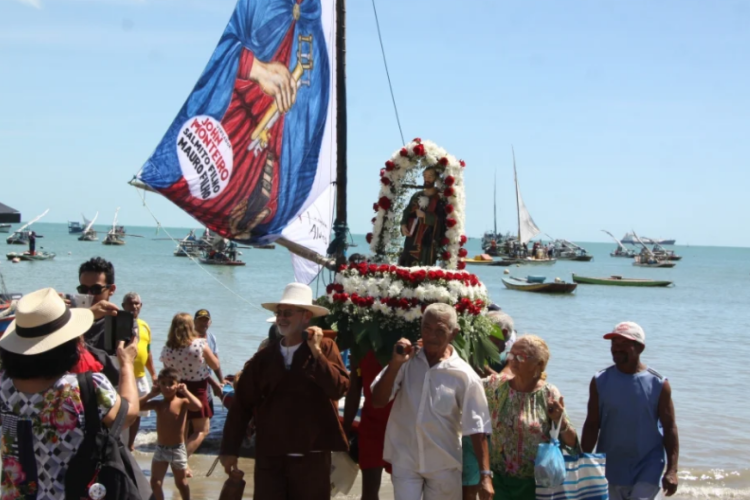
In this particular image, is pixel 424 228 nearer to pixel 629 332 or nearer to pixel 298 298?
pixel 298 298

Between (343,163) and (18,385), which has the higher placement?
(343,163)

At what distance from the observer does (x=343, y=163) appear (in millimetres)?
12289

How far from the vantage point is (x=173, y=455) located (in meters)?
7.39

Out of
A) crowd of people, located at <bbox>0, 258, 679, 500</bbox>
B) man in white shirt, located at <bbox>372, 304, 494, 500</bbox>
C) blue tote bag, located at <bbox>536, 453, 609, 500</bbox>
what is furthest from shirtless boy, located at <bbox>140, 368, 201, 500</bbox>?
blue tote bag, located at <bbox>536, 453, 609, 500</bbox>

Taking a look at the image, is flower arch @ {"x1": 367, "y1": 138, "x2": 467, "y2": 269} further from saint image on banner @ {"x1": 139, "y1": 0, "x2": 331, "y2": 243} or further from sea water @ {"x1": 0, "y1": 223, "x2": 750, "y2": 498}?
saint image on banner @ {"x1": 139, "y1": 0, "x2": 331, "y2": 243}

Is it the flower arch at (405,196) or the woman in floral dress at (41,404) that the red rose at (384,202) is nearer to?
the flower arch at (405,196)

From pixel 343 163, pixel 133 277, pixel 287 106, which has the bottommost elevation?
pixel 133 277

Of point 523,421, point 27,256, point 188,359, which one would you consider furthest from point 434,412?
point 27,256

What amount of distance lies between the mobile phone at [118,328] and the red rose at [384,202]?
4.21m

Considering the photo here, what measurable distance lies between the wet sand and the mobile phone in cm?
416

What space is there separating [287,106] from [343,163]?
1.81 m

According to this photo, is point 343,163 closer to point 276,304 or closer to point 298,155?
point 298,155

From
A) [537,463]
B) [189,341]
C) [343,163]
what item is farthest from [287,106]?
[537,463]

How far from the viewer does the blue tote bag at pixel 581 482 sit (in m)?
5.13
